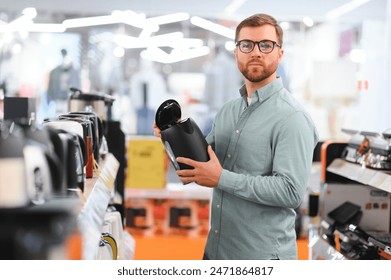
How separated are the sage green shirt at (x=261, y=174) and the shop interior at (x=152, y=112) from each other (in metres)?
0.23

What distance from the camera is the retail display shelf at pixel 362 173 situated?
265 centimetres

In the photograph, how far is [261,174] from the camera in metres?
1.95

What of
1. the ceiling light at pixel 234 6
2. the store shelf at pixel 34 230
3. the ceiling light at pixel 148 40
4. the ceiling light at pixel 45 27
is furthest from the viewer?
the ceiling light at pixel 148 40

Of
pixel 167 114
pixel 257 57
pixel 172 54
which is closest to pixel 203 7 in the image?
pixel 172 54

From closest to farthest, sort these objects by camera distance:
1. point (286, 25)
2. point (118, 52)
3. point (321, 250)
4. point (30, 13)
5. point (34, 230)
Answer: point (34, 230) → point (321, 250) → point (30, 13) → point (286, 25) → point (118, 52)

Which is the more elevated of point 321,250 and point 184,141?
point 184,141

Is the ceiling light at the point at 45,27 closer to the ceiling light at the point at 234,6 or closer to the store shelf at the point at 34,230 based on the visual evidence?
the ceiling light at the point at 234,6

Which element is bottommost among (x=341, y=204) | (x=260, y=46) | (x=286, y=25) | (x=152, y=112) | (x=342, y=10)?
(x=341, y=204)

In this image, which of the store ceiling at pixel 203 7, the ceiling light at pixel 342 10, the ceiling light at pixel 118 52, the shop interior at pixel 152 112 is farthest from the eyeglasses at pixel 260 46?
the ceiling light at pixel 118 52

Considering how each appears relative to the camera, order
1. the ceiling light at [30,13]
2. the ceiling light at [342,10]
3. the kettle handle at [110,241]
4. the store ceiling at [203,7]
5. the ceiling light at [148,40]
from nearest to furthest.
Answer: the kettle handle at [110,241] → the store ceiling at [203,7] → the ceiling light at [30,13] → the ceiling light at [342,10] → the ceiling light at [148,40]

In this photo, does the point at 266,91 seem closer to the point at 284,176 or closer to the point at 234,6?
the point at 284,176

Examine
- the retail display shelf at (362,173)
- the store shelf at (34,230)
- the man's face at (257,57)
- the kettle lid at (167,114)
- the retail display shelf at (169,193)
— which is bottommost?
the retail display shelf at (169,193)

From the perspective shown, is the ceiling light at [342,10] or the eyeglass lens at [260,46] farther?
the ceiling light at [342,10]

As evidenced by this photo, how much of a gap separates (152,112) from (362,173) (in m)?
3.78
